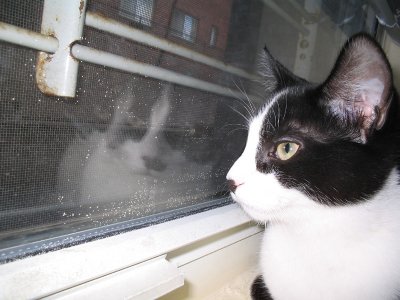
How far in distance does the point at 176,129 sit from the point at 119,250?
1.29 ft

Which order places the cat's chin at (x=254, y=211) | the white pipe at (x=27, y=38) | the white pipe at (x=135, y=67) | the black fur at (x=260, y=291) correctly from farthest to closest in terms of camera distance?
the black fur at (x=260, y=291) → the cat's chin at (x=254, y=211) → the white pipe at (x=135, y=67) → the white pipe at (x=27, y=38)

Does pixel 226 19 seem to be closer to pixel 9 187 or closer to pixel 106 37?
pixel 106 37

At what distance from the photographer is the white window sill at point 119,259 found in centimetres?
46

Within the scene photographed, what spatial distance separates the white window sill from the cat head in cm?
17

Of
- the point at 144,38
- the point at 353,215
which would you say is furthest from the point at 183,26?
the point at 353,215

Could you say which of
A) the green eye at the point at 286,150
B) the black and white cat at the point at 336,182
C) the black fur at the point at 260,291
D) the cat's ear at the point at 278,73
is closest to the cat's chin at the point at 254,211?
the black and white cat at the point at 336,182

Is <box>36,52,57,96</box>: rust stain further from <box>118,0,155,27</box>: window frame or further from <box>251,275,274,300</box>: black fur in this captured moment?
<box>251,275,274,300</box>: black fur

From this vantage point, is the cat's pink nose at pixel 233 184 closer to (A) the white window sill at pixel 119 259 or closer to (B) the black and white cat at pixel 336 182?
(B) the black and white cat at pixel 336 182

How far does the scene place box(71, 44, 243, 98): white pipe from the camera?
56cm

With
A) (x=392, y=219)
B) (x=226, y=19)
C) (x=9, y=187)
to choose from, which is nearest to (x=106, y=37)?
(x=9, y=187)

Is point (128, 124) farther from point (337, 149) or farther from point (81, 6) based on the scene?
point (337, 149)

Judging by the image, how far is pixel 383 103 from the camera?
1.86ft

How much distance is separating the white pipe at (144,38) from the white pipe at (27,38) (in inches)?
3.5

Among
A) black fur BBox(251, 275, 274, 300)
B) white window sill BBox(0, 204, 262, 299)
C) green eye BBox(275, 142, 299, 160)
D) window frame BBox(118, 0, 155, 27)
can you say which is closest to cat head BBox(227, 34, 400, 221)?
green eye BBox(275, 142, 299, 160)
